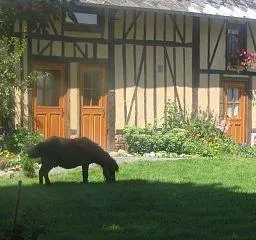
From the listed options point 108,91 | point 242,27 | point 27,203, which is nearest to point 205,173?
point 27,203

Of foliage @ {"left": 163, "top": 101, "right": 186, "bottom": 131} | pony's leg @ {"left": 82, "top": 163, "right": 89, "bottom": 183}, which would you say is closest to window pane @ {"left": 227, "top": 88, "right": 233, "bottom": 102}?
foliage @ {"left": 163, "top": 101, "right": 186, "bottom": 131}

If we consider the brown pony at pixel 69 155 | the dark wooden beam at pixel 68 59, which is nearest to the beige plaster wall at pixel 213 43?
the dark wooden beam at pixel 68 59

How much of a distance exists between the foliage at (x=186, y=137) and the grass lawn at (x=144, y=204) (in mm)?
3703

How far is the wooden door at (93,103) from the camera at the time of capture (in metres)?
15.3

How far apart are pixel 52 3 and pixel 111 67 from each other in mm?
11157

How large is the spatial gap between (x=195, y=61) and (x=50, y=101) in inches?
169

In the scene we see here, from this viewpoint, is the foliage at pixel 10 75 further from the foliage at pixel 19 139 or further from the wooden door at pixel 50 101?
the wooden door at pixel 50 101

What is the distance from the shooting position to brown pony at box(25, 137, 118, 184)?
28.6ft

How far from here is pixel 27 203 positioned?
7238mm

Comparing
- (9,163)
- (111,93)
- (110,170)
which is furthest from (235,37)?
(110,170)

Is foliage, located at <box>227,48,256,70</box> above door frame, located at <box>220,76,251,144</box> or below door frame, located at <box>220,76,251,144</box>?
above

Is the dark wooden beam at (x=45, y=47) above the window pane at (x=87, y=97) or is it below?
above

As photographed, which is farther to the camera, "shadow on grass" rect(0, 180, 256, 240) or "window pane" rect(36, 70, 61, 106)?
"window pane" rect(36, 70, 61, 106)

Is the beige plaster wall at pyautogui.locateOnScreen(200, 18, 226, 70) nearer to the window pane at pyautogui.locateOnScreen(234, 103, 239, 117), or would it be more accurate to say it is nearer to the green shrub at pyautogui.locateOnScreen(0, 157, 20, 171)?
the window pane at pyautogui.locateOnScreen(234, 103, 239, 117)
